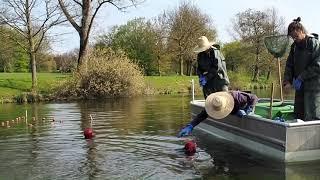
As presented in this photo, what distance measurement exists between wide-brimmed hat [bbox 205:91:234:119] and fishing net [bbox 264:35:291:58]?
5.69 ft

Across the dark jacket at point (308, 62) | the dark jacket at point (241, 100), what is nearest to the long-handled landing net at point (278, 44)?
the dark jacket at point (241, 100)

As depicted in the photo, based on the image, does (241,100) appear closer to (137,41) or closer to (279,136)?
(279,136)

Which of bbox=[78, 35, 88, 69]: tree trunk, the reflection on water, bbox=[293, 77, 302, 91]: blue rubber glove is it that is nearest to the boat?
the reflection on water

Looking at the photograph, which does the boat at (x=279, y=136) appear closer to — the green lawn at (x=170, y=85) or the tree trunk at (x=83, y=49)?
the tree trunk at (x=83, y=49)

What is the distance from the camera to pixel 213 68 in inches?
440

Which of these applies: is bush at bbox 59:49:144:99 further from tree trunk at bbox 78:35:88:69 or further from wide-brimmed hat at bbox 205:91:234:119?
wide-brimmed hat at bbox 205:91:234:119

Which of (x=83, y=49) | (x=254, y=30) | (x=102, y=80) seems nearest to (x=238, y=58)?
(x=254, y=30)

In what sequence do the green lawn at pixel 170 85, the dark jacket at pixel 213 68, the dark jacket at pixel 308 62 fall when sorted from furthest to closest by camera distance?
the green lawn at pixel 170 85, the dark jacket at pixel 213 68, the dark jacket at pixel 308 62

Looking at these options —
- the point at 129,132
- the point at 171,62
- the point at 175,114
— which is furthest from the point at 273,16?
the point at 129,132

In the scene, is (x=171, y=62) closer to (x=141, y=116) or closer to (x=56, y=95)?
(x=56, y=95)

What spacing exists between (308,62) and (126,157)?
3877mm

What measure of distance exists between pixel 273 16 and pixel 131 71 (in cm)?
3019

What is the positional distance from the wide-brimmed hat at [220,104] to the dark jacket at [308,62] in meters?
1.44

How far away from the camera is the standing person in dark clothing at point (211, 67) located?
1109 cm
